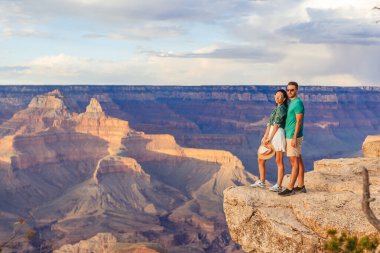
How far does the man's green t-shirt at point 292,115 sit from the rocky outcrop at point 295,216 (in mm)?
1822

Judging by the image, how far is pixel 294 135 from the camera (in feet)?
56.6

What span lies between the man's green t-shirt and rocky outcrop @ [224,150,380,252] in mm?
1822

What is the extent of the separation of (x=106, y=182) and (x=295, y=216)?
109 meters

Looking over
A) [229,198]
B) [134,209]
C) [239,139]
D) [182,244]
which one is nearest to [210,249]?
[182,244]

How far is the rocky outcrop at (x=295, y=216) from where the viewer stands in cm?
1595

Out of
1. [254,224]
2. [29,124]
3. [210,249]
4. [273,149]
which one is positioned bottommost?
[210,249]

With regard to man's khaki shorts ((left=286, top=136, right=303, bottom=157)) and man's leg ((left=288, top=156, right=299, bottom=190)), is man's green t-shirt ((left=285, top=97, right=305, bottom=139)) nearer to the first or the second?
man's khaki shorts ((left=286, top=136, right=303, bottom=157))

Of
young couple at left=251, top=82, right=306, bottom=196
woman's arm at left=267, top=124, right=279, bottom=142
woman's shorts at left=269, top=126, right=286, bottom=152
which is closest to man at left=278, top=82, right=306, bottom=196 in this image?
young couple at left=251, top=82, right=306, bottom=196

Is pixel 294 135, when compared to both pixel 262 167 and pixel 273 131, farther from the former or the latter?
pixel 262 167

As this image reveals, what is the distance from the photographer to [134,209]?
115000 mm

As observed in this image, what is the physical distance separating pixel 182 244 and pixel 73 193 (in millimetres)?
36189

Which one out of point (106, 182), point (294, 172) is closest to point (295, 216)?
point (294, 172)

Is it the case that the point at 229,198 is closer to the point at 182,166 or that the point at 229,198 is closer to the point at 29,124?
the point at 182,166

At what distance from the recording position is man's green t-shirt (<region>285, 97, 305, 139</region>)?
17.2 metres
